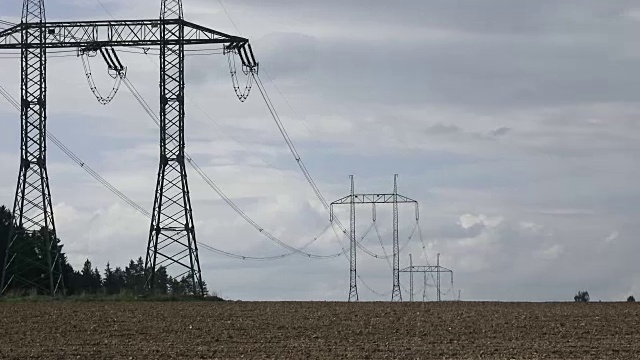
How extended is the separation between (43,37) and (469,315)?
94.2ft

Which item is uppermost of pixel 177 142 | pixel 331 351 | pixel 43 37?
pixel 43 37

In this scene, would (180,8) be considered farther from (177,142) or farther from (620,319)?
(620,319)

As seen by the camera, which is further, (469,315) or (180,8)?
(180,8)

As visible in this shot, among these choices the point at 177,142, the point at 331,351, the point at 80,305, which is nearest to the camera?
the point at 331,351

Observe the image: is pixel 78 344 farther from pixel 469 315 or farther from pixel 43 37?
pixel 43 37

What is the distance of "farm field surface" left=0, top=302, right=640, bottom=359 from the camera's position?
1647 inches

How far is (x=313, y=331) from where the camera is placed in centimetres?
4984

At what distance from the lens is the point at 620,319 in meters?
56.4

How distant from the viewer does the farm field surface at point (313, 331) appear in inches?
1647

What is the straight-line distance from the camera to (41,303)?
66438mm

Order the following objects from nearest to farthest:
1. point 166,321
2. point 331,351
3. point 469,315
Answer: point 331,351 → point 166,321 → point 469,315

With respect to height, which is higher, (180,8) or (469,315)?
(180,8)

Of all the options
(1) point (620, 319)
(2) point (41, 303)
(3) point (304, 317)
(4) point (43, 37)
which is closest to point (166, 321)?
(3) point (304, 317)

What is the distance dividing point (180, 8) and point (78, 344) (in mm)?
30396
